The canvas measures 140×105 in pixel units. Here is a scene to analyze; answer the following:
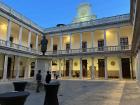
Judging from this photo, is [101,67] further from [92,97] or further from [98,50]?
[92,97]

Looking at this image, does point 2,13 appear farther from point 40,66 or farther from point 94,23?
point 94,23

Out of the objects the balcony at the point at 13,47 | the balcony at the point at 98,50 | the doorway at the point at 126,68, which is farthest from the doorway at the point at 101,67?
the balcony at the point at 13,47

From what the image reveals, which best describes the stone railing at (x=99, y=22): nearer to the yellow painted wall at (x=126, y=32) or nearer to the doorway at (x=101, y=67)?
the yellow painted wall at (x=126, y=32)

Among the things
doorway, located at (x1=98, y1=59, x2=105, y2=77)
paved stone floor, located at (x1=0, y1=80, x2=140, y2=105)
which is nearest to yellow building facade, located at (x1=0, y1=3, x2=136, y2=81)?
doorway, located at (x1=98, y1=59, x2=105, y2=77)

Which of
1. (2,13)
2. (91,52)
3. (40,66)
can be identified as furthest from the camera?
(91,52)

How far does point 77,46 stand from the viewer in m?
30.9

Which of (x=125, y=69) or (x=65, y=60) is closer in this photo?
(x=125, y=69)

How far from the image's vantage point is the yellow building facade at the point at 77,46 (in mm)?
23231

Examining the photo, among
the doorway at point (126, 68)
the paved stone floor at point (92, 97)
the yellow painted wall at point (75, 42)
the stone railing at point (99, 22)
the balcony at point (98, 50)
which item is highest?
the stone railing at point (99, 22)

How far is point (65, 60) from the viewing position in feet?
101

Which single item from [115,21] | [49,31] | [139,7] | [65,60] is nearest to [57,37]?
[49,31]

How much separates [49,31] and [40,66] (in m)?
19.7

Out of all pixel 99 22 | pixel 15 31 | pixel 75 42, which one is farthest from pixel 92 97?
pixel 75 42

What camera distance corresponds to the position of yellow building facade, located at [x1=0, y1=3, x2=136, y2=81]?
76.2 feet
